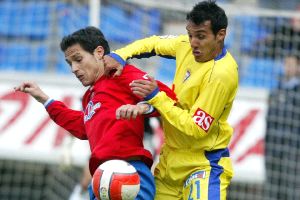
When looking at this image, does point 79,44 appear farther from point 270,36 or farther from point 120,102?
point 270,36

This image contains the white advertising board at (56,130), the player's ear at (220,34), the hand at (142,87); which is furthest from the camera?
the white advertising board at (56,130)

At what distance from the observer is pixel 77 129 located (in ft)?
20.8

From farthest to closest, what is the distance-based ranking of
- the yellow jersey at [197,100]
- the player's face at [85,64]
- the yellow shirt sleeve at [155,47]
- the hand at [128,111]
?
the yellow shirt sleeve at [155,47] → the player's face at [85,64] → the yellow jersey at [197,100] → the hand at [128,111]

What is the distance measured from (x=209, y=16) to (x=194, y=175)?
3.45ft

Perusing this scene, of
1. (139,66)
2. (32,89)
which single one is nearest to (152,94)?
(32,89)

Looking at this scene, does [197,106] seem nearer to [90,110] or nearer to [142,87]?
[142,87]

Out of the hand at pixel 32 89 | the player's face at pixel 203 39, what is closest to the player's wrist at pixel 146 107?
the player's face at pixel 203 39

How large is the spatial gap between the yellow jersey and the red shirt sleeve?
584mm

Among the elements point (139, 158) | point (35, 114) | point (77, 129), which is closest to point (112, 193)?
point (139, 158)

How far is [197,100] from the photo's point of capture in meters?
5.82

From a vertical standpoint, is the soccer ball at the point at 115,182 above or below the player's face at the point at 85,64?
below

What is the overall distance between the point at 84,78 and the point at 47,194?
5242 millimetres

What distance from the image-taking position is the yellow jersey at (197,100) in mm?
5727

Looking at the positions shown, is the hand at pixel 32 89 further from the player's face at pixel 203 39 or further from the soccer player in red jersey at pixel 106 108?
the player's face at pixel 203 39
